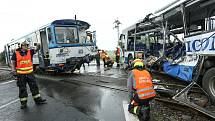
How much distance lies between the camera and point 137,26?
458 inches

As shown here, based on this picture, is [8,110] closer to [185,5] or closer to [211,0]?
[185,5]

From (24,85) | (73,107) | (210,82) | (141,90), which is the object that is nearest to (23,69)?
(24,85)

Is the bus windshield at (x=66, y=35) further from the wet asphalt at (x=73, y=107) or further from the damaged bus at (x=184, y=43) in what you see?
the wet asphalt at (x=73, y=107)

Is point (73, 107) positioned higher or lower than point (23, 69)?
lower

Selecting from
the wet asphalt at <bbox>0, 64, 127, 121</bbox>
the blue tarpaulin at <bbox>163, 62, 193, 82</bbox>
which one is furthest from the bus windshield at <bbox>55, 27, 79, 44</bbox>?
the blue tarpaulin at <bbox>163, 62, 193, 82</bbox>

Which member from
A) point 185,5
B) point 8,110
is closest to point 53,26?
point 8,110

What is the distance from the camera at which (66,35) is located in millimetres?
12859

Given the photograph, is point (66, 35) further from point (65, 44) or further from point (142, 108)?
point (142, 108)

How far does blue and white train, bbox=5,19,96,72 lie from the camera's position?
12352 mm

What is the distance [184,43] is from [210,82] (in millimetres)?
2401

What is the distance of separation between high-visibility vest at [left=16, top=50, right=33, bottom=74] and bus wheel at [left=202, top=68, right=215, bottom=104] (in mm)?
4881

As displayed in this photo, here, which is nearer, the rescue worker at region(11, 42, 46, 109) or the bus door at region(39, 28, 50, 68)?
the rescue worker at region(11, 42, 46, 109)

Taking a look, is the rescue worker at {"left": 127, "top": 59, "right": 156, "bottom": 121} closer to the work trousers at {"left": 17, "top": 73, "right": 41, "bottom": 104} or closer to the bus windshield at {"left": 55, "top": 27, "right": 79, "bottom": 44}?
the work trousers at {"left": 17, "top": 73, "right": 41, "bottom": 104}

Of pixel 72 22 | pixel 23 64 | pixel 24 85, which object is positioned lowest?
pixel 24 85
